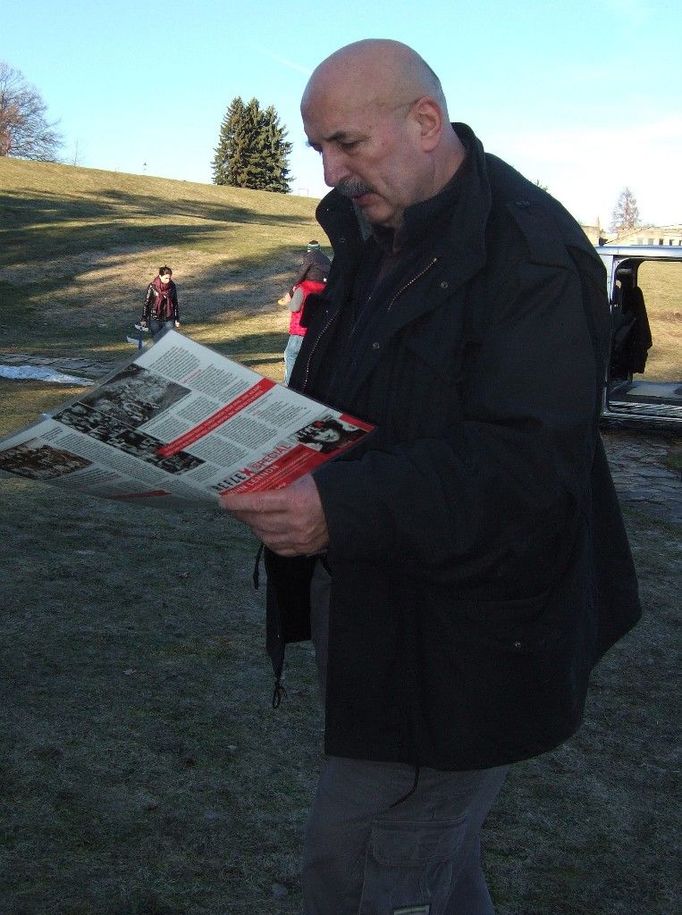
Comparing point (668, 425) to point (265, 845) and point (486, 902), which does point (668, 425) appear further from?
point (486, 902)

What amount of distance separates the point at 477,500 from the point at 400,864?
0.74 m

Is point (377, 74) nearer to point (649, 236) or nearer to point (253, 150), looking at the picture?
point (649, 236)

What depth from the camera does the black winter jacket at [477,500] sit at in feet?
5.23

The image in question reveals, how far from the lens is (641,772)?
3.87 m

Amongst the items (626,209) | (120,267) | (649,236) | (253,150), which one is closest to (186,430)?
(120,267)

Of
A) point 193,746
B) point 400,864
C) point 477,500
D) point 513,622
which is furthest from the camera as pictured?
point 193,746

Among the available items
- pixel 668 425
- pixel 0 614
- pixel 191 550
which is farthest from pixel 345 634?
pixel 668 425

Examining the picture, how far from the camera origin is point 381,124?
69.6 inches

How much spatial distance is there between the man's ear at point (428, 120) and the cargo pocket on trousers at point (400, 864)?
1.20 m

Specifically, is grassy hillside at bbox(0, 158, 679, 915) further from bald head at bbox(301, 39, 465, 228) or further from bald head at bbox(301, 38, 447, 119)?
A: bald head at bbox(301, 38, 447, 119)

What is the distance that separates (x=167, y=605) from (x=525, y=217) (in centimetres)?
390

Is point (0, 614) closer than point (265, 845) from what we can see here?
No

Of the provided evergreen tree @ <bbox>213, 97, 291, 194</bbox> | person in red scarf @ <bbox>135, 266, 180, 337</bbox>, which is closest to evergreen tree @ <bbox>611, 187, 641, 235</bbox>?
evergreen tree @ <bbox>213, 97, 291, 194</bbox>

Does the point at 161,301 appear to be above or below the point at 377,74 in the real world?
below
